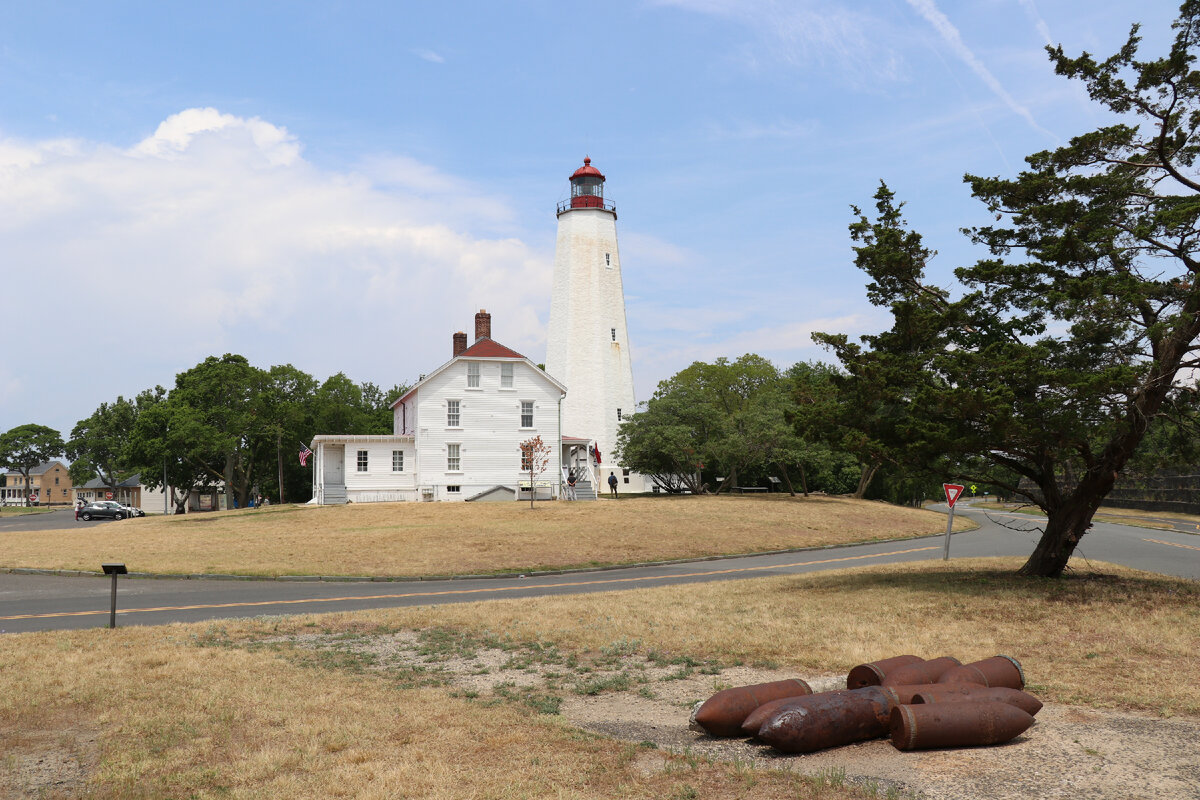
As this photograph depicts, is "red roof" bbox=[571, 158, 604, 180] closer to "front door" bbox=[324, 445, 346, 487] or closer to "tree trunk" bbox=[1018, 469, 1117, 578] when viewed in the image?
"front door" bbox=[324, 445, 346, 487]

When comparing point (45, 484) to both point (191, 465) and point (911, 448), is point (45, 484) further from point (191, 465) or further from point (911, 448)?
point (911, 448)

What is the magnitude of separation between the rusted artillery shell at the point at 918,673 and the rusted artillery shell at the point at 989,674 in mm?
86

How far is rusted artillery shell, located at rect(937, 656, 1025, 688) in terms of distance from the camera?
763 cm

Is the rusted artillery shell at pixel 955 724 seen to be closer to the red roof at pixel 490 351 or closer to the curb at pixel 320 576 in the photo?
the curb at pixel 320 576

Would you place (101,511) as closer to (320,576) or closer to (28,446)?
(320,576)

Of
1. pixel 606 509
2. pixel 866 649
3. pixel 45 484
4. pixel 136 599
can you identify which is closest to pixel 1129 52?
pixel 866 649

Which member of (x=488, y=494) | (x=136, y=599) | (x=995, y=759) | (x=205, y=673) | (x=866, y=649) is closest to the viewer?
(x=995, y=759)

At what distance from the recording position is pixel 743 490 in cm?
6388

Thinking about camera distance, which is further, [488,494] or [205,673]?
[488,494]

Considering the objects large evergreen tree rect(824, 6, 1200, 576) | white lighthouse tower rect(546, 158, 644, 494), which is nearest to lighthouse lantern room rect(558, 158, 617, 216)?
white lighthouse tower rect(546, 158, 644, 494)

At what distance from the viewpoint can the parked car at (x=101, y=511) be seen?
200 ft

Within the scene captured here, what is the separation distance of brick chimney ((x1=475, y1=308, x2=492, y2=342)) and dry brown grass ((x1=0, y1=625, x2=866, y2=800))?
42.3 metres

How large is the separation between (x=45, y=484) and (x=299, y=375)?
113 m

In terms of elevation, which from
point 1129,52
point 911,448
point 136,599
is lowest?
point 136,599
